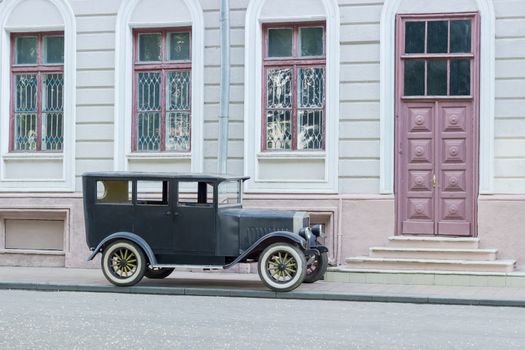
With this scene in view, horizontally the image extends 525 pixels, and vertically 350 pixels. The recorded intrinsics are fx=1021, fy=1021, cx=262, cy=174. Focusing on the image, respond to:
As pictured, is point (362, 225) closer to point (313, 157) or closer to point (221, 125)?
point (313, 157)

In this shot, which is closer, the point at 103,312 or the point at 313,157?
the point at 103,312

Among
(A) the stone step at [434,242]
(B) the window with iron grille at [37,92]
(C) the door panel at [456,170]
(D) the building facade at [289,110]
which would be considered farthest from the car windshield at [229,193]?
(B) the window with iron grille at [37,92]

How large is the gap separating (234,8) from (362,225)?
4.55 m

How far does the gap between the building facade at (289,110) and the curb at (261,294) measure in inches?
127

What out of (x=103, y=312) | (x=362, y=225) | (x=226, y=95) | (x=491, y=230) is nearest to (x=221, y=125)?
(x=226, y=95)

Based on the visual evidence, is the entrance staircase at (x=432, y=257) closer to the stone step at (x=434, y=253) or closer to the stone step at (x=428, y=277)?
the stone step at (x=434, y=253)

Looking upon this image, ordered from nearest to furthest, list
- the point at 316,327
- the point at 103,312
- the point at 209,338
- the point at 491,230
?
the point at 209,338, the point at 316,327, the point at 103,312, the point at 491,230

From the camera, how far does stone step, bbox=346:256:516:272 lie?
16.2m

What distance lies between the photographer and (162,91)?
62.2 feet

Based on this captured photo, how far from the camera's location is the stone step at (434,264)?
53.0ft

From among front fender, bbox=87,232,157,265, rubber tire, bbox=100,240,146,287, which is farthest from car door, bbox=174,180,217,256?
rubber tire, bbox=100,240,146,287

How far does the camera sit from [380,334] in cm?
1057

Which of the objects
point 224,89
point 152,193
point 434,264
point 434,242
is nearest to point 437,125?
point 434,242

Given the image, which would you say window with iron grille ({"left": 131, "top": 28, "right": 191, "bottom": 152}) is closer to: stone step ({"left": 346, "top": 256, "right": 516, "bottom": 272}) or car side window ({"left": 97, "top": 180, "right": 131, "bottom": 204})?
car side window ({"left": 97, "top": 180, "right": 131, "bottom": 204})
